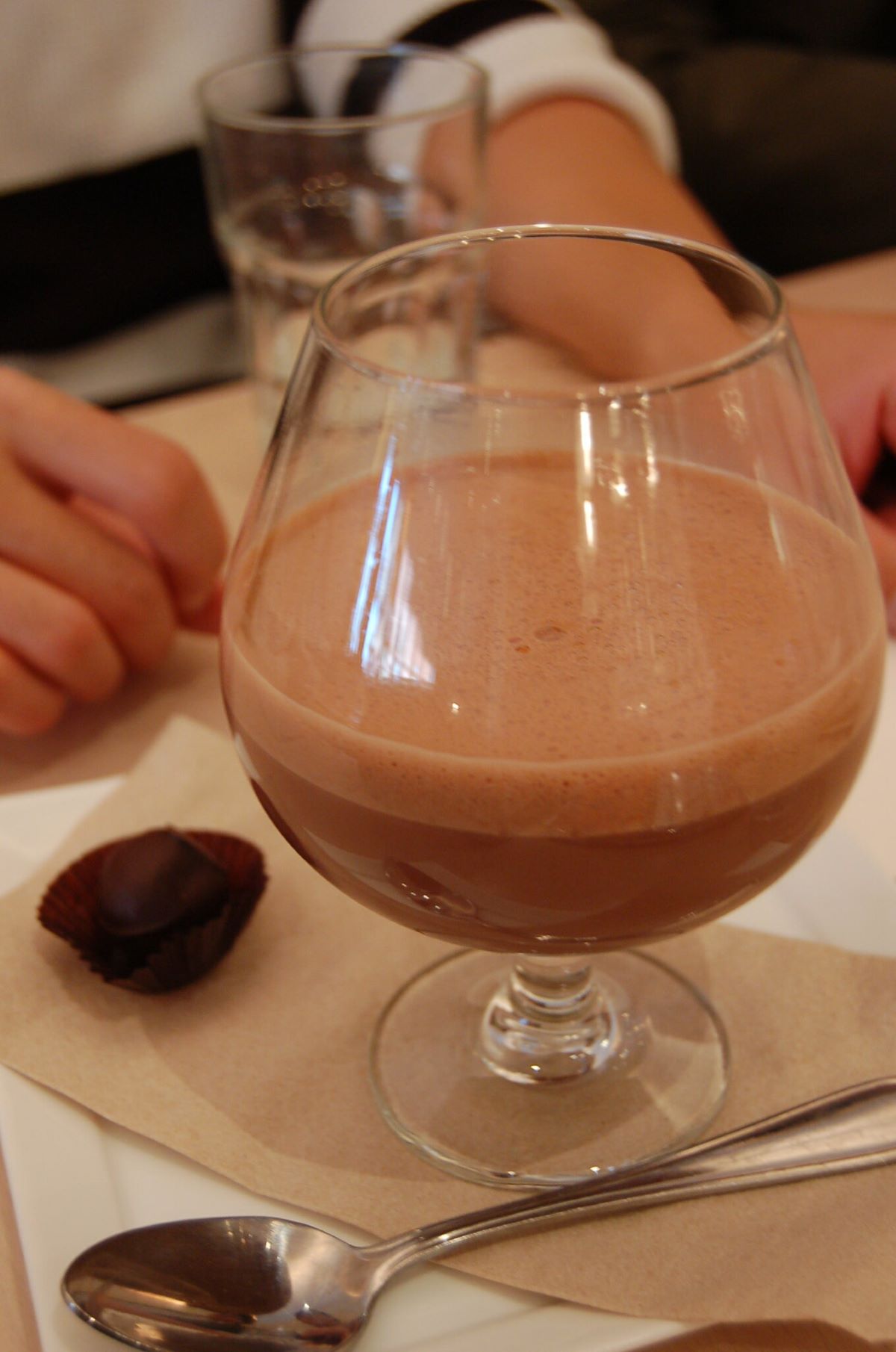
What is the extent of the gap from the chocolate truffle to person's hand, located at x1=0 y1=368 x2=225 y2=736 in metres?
0.18

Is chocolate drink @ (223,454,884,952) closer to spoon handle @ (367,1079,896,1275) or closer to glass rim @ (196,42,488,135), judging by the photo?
spoon handle @ (367,1079,896,1275)

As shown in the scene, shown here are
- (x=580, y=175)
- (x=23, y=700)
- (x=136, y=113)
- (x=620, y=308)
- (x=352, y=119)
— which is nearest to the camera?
Result: (x=620, y=308)

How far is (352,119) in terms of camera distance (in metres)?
1.09

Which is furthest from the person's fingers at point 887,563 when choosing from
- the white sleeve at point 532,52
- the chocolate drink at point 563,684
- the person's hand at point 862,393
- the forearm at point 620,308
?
the white sleeve at point 532,52

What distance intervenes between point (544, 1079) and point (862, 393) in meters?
0.55

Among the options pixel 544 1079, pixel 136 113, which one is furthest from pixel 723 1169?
pixel 136 113

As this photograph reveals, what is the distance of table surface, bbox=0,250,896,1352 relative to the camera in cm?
51

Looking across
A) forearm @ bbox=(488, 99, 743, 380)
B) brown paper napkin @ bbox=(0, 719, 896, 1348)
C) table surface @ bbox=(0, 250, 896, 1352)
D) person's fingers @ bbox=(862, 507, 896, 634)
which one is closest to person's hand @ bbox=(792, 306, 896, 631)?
person's fingers @ bbox=(862, 507, 896, 634)

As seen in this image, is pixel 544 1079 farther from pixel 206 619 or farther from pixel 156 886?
pixel 206 619

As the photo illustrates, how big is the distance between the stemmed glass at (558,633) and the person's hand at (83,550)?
282 millimetres

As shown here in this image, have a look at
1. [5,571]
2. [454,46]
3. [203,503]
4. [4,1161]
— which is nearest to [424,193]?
[454,46]

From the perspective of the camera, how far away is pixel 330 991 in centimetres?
63

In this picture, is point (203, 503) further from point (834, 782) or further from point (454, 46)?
point (454, 46)

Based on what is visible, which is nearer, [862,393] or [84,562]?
[84,562]
